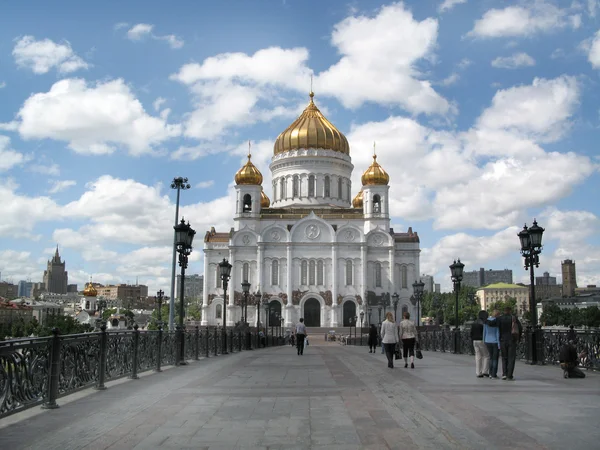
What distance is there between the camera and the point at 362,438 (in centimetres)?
692

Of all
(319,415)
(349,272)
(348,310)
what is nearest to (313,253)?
(349,272)

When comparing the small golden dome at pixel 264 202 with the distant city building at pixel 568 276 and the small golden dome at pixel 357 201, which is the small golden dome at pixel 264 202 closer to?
the small golden dome at pixel 357 201

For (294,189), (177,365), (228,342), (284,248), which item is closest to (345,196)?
(294,189)

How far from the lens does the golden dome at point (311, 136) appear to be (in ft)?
244

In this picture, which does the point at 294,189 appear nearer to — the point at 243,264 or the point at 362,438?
the point at 243,264

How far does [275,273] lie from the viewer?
68.9 meters

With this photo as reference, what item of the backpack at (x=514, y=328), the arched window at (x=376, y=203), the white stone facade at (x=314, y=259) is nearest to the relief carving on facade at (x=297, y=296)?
the white stone facade at (x=314, y=259)

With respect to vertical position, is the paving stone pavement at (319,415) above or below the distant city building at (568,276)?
below

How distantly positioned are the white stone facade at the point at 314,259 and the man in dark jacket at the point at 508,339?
2097 inches

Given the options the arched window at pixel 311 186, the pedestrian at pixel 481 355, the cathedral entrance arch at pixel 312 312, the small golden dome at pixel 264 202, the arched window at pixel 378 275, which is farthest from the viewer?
the small golden dome at pixel 264 202

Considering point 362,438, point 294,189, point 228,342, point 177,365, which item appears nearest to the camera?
point 362,438

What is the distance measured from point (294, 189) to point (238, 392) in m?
64.2

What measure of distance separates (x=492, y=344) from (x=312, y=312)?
181ft

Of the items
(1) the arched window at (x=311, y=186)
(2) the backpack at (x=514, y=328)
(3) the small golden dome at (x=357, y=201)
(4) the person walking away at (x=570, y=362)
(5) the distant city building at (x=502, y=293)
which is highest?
(1) the arched window at (x=311, y=186)
